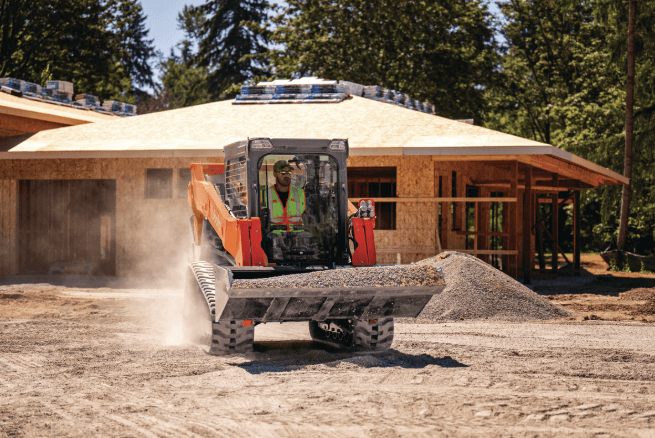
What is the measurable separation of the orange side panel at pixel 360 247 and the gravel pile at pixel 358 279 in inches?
25.8

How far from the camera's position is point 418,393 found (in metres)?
6.92

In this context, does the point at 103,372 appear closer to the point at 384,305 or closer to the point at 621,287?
the point at 384,305

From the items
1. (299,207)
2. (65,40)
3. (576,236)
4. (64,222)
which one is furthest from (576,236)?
(65,40)

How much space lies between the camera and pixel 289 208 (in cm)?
905

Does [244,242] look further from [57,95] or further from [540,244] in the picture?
[57,95]

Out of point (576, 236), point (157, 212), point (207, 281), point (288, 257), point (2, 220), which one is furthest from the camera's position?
point (576, 236)

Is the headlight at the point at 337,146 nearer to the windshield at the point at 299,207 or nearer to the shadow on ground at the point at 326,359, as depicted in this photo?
the windshield at the point at 299,207

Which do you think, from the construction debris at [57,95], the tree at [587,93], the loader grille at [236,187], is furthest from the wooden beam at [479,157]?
the construction debris at [57,95]

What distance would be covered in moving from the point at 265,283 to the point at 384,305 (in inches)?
59.2

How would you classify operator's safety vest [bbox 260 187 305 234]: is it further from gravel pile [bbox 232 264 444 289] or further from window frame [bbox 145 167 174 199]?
window frame [bbox 145 167 174 199]

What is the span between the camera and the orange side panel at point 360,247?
9.08 meters

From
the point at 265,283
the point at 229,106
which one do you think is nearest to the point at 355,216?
the point at 265,283

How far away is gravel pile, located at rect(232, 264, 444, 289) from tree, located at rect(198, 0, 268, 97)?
138ft

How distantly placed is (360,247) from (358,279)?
3.36ft
